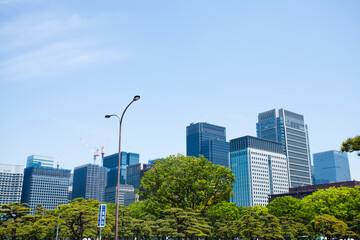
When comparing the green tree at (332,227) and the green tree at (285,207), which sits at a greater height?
the green tree at (285,207)

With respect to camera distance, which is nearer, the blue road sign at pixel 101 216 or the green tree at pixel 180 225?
the blue road sign at pixel 101 216

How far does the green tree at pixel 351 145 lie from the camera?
22.1 m

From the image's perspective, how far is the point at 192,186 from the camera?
178ft

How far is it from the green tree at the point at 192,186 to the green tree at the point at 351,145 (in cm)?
3283

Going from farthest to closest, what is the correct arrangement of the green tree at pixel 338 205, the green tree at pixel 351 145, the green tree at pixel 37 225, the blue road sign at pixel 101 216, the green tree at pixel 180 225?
1. the green tree at pixel 338 205
2. the green tree at pixel 37 225
3. the green tree at pixel 180 225
4. the blue road sign at pixel 101 216
5. the green tree at pixel 351 145

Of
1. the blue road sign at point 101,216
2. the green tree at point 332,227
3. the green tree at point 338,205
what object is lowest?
the green tree at point 332,227

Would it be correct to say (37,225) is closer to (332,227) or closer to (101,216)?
(101,216)

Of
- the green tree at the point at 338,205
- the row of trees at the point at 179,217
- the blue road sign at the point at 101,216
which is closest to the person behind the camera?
the blue road sign at the point at 101,216

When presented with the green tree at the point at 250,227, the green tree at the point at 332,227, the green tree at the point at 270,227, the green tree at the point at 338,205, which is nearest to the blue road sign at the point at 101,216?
the green tree at the point at 250,227

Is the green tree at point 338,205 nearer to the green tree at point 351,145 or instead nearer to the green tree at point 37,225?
the green tree at point 351,145

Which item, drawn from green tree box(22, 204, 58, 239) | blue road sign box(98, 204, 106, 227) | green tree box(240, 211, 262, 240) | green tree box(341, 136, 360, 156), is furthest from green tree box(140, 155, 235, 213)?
green tree box(341, 136, 360, 156)

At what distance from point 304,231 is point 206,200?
29.0 meters

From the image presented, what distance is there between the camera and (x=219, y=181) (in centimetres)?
5588

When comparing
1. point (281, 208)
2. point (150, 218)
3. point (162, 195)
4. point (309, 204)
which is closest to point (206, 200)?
point (162, 195)
